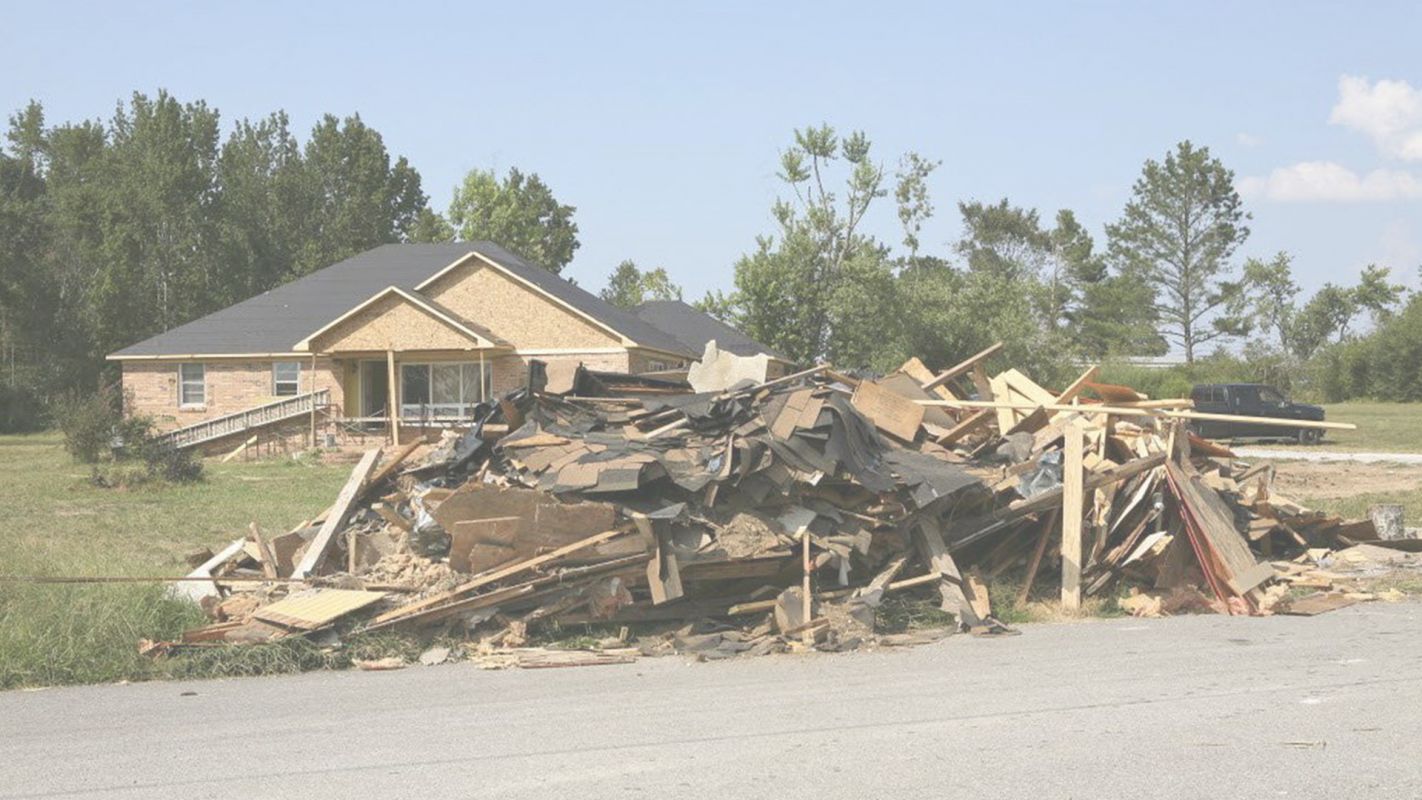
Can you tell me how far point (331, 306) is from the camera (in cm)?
3888

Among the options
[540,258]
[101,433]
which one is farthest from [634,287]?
[101,433]

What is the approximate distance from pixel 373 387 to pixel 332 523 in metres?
25.9

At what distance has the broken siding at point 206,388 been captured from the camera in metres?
36.1

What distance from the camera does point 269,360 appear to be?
3603 cm

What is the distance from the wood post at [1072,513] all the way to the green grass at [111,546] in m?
6.55

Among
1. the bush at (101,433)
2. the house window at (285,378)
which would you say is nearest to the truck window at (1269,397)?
the house window at (285,378)

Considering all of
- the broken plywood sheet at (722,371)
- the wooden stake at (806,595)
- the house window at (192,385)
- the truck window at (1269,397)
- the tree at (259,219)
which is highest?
the tree at (259,219)

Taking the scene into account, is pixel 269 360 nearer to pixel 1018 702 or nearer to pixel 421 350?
pixel 421 350

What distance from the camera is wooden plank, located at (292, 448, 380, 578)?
35.5 ft

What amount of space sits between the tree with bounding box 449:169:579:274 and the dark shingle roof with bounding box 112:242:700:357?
2108 centimetres

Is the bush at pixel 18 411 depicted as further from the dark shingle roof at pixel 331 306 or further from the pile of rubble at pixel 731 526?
the pile of rubble at pixel 731 526

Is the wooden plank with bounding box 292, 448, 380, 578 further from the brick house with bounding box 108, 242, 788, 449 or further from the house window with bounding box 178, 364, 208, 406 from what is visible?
the house window with bounding box 178, 364, 208, 406

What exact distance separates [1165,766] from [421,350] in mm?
29800

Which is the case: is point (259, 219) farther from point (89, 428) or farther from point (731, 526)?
point (731, 526)
